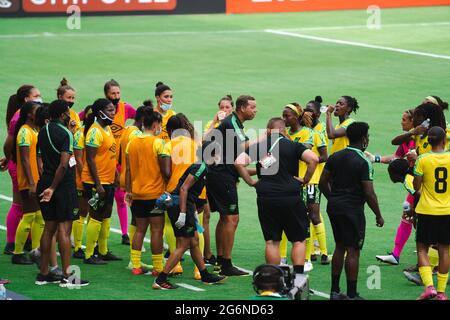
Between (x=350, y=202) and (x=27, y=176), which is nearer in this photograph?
(x=350, y=202)

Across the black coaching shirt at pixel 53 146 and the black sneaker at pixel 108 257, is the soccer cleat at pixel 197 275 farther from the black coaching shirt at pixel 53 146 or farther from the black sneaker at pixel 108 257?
the black coaching shirt at pixel 53 146

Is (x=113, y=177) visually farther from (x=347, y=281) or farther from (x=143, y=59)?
(x=143, y=59)

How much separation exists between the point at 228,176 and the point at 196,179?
0.89 metres

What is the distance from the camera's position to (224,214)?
14055 millimetres

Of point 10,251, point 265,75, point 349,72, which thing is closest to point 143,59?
point 265,75

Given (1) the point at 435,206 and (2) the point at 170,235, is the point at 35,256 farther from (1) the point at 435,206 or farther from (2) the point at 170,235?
(1) the point at 435,206

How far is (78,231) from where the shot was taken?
48.8 feet

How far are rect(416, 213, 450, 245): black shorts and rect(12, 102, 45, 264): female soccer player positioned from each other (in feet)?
16.4

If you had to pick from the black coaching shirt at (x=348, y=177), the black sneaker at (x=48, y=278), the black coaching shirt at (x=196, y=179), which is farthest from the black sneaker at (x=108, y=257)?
the black coaching shirt at (x=348, y=177)

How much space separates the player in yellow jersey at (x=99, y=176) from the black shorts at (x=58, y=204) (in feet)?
3.53

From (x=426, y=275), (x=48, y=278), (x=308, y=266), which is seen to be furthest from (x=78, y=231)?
(x=426, y=275)

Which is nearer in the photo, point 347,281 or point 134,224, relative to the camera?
point 347,281

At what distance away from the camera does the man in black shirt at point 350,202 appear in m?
12.5

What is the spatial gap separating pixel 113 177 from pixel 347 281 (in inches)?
150
